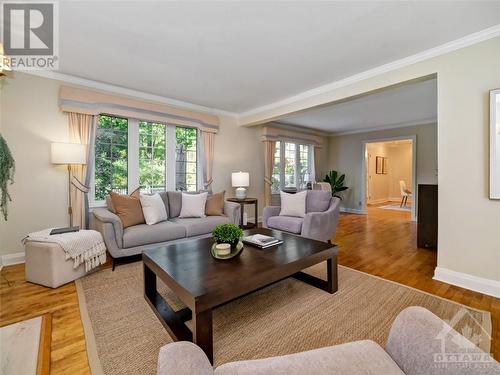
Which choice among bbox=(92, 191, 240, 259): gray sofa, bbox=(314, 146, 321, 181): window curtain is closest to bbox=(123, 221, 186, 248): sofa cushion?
bbox=(92, 191, 240, 259): gray sofa

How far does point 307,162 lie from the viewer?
272 inches

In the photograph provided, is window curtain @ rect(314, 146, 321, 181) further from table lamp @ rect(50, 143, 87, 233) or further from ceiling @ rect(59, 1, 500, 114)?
table lamp @ rect(50, 143, 87, 233)

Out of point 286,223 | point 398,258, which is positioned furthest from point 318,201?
point 398,258

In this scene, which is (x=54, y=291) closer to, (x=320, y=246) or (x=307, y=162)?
(x=320, y=246)

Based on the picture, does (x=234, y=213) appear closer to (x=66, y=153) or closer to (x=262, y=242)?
(x=262, y=242)

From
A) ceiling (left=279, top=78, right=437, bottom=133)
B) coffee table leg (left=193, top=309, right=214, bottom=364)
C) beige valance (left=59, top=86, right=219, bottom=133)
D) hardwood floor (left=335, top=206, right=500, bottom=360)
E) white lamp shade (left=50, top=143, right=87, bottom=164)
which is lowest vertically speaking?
hardwood floor (left=335, top=206, right=500, bottom=360)

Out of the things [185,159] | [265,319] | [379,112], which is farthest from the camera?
[379,112]

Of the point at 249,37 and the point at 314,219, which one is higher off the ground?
the point at 249,37

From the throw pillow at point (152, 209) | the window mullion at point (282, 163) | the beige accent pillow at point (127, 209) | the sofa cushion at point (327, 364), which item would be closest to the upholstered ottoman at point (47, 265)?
the beige accent pillow at point (127, 209)

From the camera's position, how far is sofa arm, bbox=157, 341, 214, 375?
672mm

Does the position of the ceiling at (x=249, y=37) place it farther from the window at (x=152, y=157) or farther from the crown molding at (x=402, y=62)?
the window at (x=152, y=157)

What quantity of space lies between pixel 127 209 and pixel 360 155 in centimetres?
623

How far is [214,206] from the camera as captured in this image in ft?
12.3

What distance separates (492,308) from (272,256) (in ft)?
6.09
